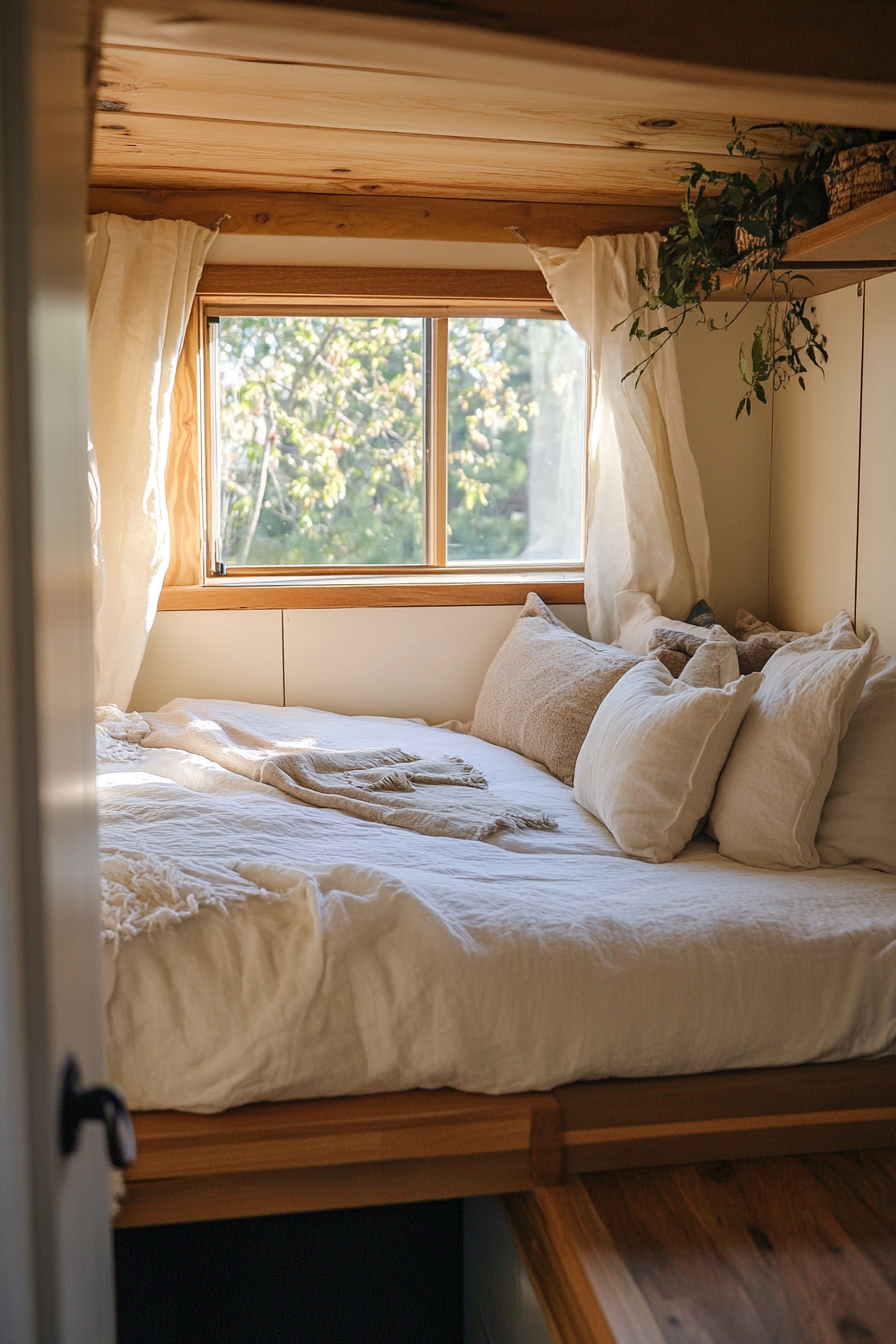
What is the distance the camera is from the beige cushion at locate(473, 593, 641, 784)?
2748mm

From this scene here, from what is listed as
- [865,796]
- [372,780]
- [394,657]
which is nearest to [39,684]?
[865,796]

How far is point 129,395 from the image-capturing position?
3082mm

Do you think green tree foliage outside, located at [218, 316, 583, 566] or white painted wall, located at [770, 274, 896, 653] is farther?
green tree foliage outside, located at [218, 316, 583, 566]

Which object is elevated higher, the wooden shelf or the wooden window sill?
the wooden shelf

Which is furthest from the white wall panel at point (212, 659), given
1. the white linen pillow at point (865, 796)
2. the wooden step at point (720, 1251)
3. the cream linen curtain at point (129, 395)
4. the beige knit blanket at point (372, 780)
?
the wooden step at point (720, 1251)

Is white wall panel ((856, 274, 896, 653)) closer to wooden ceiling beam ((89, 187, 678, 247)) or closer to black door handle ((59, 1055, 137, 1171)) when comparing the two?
wooden ceiling beam ((89, 187, 678, 247))

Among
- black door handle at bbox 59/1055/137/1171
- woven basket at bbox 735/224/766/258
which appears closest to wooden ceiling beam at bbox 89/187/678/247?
woven basket at bbox 735/224/766/258

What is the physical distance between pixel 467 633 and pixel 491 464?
22.1 inches

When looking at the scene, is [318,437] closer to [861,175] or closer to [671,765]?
[861,175]

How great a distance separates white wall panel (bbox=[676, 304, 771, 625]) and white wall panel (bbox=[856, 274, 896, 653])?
0.61 m

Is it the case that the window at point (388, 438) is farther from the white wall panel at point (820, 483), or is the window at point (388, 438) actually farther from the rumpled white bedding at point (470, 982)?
the rumpled white bedding at point (470, 982)

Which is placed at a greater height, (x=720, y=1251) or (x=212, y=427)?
(x=212, y=427)

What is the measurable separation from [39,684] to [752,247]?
248cm

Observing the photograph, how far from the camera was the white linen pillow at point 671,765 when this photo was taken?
2057 millimetres
